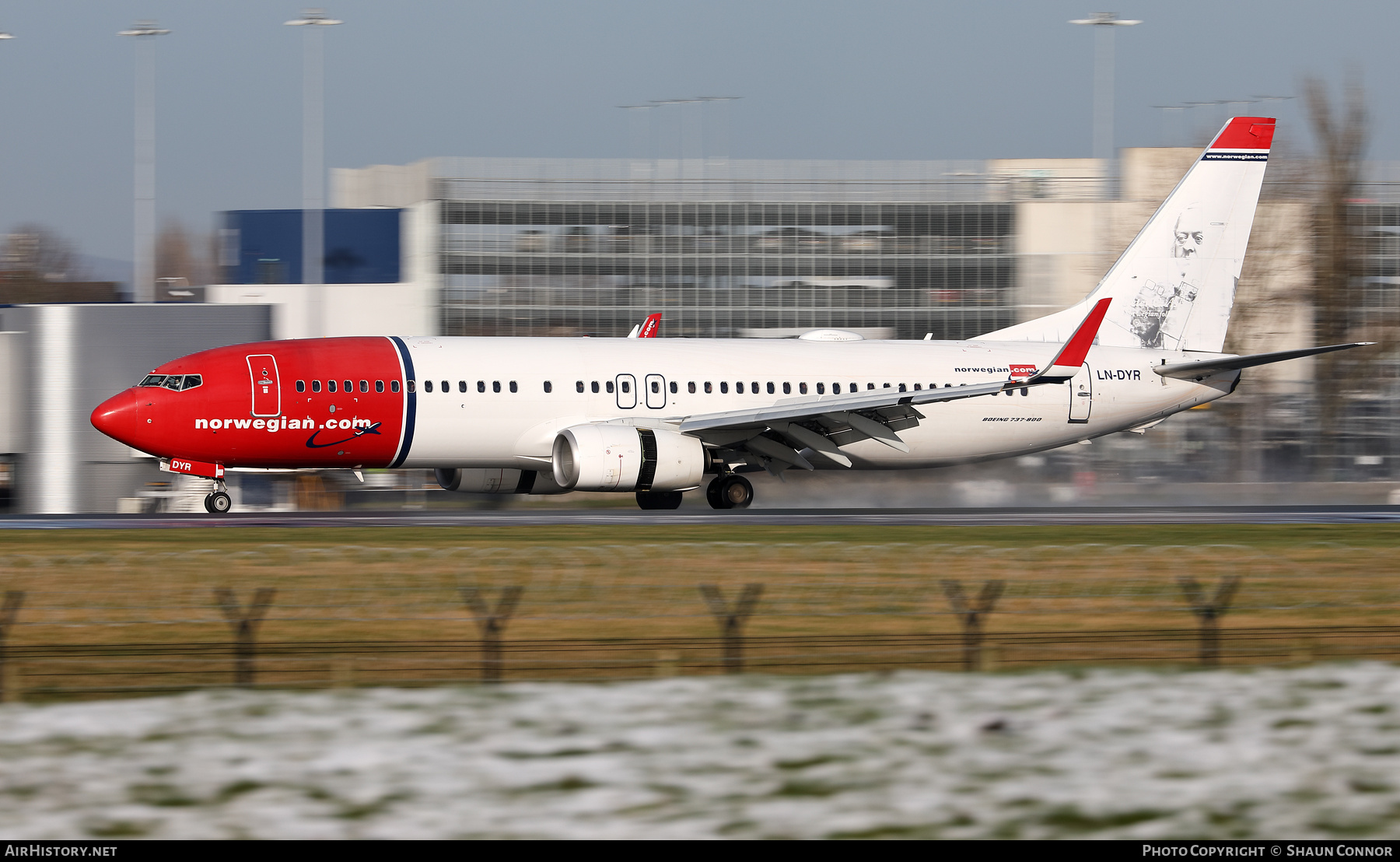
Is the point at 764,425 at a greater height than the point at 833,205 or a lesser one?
lesser

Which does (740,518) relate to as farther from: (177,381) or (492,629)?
(492,629)

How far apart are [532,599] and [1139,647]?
732cm

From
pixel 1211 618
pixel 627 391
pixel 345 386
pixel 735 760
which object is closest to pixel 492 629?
pixel 735 760

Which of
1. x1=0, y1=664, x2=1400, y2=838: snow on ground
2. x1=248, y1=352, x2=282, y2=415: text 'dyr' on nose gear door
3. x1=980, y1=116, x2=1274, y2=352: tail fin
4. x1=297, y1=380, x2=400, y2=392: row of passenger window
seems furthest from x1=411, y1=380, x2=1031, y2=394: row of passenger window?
x1=0, y1=664, x2=1400, y2=838: snow on ground

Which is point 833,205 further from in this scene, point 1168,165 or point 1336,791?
point 1336,791

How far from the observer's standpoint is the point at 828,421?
3747 cm

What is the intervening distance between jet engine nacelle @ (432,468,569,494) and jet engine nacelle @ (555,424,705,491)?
3.00m

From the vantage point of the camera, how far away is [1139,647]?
17.5m

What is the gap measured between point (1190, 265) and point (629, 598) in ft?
91.7

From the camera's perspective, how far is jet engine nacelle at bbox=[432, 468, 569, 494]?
39.0 metres

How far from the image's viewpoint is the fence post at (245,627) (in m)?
15.7

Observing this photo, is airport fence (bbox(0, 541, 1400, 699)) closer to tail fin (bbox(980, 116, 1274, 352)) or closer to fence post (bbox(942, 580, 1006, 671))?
fence post (bbox(942, 580, 1006, 671))

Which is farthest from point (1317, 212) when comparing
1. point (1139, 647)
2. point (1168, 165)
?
Result: point (1139, 647)

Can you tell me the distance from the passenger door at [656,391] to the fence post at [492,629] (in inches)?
758
